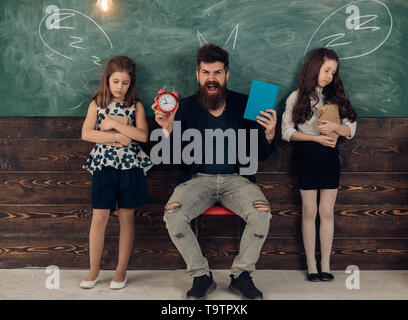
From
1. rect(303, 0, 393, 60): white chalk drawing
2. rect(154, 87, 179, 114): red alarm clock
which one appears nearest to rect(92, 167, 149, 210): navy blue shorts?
rect(154, 87, 179, 114): red alarm clock

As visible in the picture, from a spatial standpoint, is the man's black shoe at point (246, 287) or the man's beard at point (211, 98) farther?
the man's beard at point (211, 98)

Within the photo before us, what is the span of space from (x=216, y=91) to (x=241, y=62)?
14.0 inches

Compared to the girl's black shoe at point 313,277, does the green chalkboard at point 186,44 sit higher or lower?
higher

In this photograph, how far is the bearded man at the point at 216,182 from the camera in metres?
2.21

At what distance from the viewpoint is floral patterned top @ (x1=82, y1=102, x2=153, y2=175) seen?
2.35m

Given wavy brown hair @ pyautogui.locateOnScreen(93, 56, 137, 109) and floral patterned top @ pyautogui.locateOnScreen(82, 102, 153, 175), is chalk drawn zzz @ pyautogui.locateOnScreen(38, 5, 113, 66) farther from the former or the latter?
floral patterned top @ pyautogui.locateOnScreen(82, 102, 153, 175)

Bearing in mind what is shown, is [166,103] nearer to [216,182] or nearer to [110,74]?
[110,74]

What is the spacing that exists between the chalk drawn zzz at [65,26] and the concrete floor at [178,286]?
139cm

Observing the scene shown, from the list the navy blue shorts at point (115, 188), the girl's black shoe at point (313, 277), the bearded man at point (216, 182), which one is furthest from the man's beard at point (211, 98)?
the girl's black shoe at point (313, 277)

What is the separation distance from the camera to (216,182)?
7.74 feet

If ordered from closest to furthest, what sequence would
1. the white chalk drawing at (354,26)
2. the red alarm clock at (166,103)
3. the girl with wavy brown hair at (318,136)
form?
the red alarm clock at (166,103) → the girl with wavy brown hair at (318,136) → the white chalk drawing at (354,26)

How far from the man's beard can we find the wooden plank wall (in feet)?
1.33

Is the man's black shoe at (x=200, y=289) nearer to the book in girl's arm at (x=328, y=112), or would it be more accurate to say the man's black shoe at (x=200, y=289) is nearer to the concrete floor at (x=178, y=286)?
the concrete floor at (x=178, y=286)
